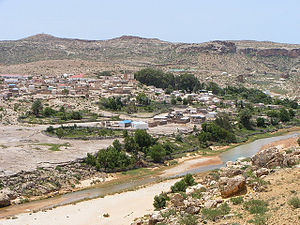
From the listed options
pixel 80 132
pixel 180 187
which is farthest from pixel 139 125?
pixel 180 187

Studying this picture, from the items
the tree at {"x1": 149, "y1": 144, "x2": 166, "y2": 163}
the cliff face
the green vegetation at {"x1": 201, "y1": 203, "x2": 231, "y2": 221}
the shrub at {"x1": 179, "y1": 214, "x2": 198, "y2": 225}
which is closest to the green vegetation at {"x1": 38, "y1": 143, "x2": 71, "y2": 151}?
the tree at {"x1": 149, "y1": 144, "x2": 166, "y2": 163}

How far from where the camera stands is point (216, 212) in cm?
1509

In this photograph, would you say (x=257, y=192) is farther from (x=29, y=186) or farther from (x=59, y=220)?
(x=29, y=186)

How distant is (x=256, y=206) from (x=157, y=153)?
22740 mm

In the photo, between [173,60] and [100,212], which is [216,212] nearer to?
[100,212]

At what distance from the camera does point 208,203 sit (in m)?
16.3

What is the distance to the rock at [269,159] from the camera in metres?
20.9

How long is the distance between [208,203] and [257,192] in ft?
6.79

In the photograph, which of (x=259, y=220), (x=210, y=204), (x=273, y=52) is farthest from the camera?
(x=273, y=52)

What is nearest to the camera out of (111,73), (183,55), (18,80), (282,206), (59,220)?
(282,206)

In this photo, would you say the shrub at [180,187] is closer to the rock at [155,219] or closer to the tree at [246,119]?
the rock at [155,219]

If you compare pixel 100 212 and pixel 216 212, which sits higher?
Result: pixel 216 212

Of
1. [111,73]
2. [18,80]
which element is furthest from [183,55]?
[18,80]

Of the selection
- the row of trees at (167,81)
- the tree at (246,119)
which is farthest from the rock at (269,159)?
the row of trees at (167,81)
